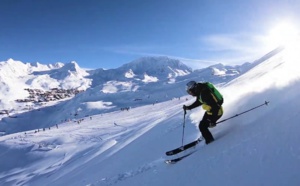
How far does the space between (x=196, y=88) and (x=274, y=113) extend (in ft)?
6.84

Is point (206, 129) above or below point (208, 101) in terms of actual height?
below

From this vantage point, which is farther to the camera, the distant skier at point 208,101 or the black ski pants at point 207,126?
the black ski pants at point 207,126

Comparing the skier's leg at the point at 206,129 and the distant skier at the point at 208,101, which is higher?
the distant skier at the point at 208,101

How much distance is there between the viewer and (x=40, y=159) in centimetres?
3662

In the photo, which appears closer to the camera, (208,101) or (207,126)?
(208,101)

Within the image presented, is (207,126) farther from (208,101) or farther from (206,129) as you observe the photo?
(208,101)

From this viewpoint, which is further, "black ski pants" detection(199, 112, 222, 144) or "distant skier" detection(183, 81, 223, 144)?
"black ski pants" detection(199, 112, 222, 144)

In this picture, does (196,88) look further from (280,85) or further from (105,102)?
(105,102)

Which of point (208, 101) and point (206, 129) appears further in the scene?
point (206, 129)

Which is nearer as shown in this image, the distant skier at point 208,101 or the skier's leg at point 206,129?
the distant skier at point 208,101

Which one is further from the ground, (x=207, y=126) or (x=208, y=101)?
(x=208, y=101)

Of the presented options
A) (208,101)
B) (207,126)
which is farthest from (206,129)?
(208,101)

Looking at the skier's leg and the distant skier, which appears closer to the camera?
the distant skier

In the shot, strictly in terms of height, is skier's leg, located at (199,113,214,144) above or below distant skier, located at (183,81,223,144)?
below
